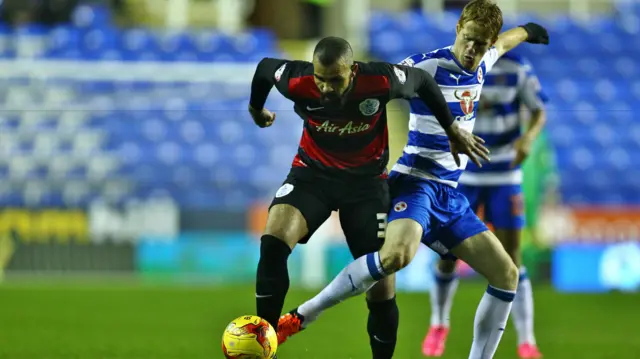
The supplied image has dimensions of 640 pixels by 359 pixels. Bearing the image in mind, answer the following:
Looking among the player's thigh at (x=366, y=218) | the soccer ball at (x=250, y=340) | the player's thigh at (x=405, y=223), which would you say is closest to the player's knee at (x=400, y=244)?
the player's thigh at (x=405, y=223)

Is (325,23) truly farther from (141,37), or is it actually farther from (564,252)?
(564,252)

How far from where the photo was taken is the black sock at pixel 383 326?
5332 millimetres

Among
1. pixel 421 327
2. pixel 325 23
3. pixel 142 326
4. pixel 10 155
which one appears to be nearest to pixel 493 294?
pixel 421 327

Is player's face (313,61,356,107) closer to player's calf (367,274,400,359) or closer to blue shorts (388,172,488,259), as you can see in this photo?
blue shorts (388,172,488,259)

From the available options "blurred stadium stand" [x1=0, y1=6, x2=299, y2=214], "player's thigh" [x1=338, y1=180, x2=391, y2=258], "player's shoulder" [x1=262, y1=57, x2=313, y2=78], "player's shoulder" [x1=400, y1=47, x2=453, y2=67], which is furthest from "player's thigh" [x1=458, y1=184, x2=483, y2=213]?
"blurred stadium stand" [x1=0, y1=6, x2=299, y2=214]

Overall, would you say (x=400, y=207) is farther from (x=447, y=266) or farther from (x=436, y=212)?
(x=447, y=266)

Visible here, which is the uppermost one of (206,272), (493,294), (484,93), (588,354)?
(484,93)

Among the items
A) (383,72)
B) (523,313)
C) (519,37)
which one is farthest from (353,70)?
(523,313)

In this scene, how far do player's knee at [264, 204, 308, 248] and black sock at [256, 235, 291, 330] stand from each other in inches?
1.1

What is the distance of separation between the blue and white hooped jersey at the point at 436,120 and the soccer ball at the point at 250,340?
1.13 meters

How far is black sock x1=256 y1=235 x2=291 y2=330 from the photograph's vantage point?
16.5 ft

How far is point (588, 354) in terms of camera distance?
279 inches

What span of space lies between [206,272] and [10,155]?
8.81ft

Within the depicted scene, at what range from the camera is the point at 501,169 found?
693cm
